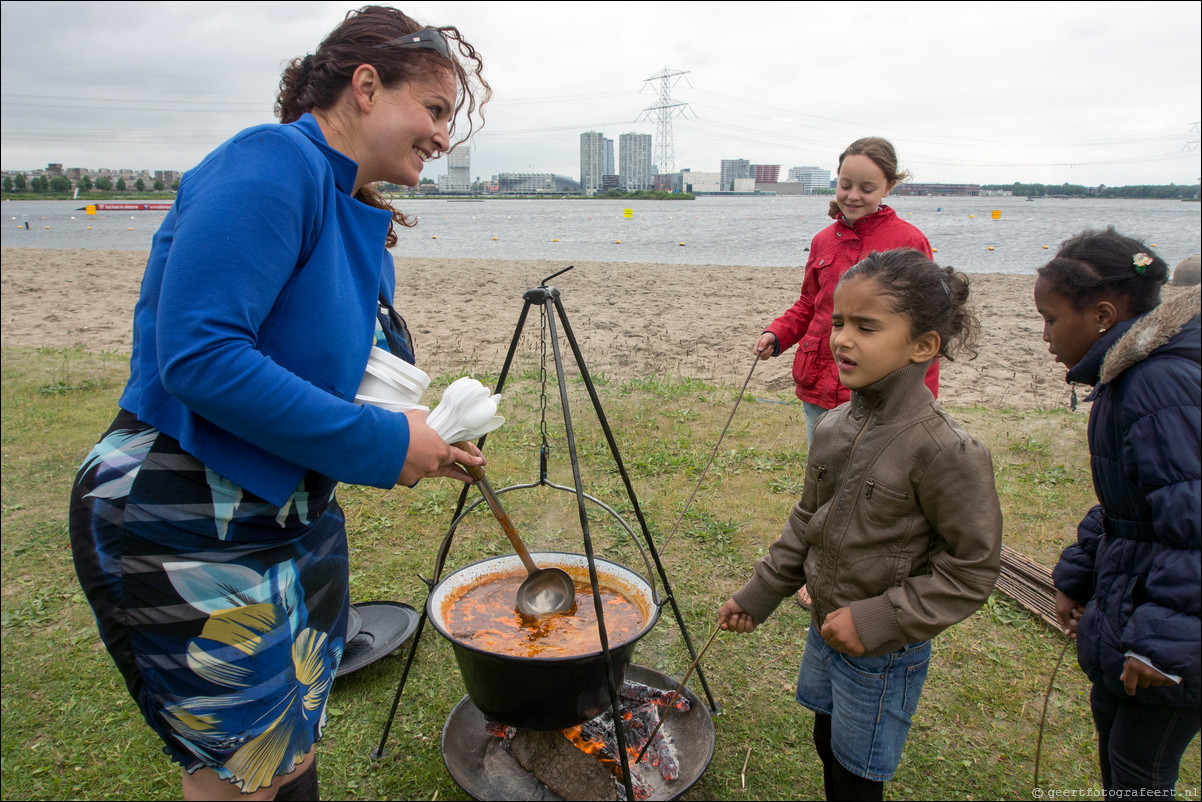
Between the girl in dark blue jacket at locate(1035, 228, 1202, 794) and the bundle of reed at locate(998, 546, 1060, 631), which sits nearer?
the girl in dark blue jacket at locate(1035, 228, 1202, 794)

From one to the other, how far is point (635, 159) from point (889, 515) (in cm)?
6932

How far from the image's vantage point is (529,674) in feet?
6.79

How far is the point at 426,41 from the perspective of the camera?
158 centimetres

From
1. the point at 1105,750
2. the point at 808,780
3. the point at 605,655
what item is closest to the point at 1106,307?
the point at 1105,750

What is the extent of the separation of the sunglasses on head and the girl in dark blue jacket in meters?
1.62

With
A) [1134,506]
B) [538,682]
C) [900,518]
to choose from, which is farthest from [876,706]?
[538,682]

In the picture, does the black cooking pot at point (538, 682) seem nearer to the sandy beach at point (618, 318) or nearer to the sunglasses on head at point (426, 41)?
the sunglasses on head at point (426, 41)

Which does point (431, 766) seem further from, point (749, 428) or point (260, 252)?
point (749, 428)

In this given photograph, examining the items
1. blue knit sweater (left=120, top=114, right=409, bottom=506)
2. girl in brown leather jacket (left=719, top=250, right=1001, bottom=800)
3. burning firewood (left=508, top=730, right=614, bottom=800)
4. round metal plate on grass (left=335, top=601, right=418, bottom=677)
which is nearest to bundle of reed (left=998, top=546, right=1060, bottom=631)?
girl in brown leather jacket (left=719, top=250, right=1001, bottom=800)

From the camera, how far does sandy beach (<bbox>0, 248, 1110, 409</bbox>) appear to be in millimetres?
7578

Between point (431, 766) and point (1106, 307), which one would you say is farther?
point (431, 766)

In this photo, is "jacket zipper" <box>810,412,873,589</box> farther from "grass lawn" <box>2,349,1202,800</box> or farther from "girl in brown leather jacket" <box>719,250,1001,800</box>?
"grass lawn" <box>2,349,1202,800</box>

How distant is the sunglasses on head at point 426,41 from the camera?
1.56 meters

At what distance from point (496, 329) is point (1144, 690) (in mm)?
8465
